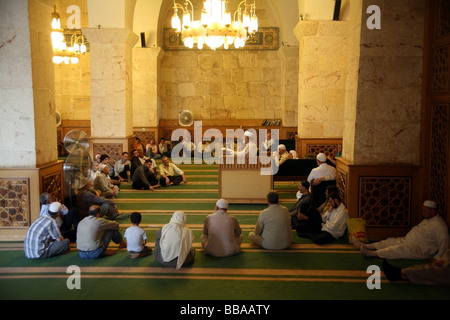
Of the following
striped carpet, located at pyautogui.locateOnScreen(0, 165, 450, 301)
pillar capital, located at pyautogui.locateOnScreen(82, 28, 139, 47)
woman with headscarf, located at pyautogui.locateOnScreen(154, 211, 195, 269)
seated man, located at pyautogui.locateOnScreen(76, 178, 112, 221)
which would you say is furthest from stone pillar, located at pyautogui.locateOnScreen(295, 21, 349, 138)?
woman with headscarf, located at pyautogui.locateOnScreen(154, 211, 195, 269)

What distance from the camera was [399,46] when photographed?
5211mm

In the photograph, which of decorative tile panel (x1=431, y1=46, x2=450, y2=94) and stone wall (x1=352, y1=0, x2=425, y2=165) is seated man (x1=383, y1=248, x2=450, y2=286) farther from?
decorative tile panel (x1=431, y1=46, x2=450, y2=94)

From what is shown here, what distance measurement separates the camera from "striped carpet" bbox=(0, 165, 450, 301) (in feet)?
12.5

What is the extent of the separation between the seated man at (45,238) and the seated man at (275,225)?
81.2 inches

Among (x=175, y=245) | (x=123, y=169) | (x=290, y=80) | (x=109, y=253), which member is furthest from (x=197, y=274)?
(x=290, y=80)

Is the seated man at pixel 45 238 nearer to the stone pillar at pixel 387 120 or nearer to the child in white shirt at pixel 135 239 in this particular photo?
the child in white shirt at pixel 135 239

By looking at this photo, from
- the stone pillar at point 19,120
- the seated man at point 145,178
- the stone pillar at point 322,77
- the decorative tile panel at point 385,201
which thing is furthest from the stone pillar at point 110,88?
the decorative tile panel at point 385,201

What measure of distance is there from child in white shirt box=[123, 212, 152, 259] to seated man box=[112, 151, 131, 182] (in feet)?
14.1

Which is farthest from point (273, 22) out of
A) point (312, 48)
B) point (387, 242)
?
point (387, 242)

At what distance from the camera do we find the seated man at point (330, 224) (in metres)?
5.21

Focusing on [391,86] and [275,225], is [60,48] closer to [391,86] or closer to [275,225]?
[275,225]

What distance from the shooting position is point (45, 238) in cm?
469

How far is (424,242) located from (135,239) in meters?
2.80
